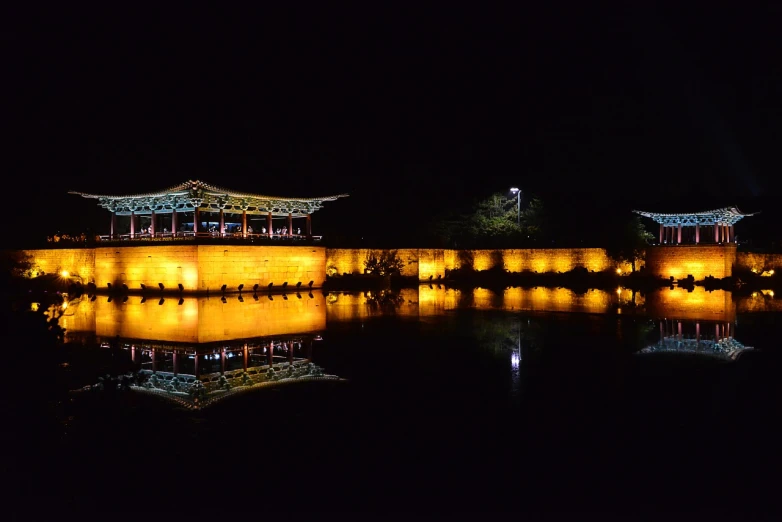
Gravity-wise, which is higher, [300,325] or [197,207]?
[197,207]

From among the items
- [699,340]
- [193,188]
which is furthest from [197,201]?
[699,340]

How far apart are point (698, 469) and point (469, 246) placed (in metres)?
36.8

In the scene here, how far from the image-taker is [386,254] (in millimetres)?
36156

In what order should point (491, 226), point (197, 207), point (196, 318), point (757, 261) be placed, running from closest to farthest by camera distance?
point (196, 318)
point (197, 207)
point (757, 261)
point (491, 226)

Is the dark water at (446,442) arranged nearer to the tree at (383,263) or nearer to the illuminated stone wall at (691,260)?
the tree at (383,263)

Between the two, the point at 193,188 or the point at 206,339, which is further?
the point at 193,188

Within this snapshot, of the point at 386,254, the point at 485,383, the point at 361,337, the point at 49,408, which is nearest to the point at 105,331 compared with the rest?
the point at 361,337

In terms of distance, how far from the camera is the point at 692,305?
2236cm

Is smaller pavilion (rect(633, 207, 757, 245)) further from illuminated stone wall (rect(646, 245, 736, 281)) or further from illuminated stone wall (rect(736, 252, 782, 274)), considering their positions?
illuminated stone wall (rect(736, 252, 782, 274))

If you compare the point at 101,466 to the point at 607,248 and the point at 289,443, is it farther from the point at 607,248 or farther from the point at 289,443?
the point at 607,248

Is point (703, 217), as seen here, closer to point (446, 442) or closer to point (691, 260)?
point (691, 260)

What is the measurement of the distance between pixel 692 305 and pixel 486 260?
18224 millimetres

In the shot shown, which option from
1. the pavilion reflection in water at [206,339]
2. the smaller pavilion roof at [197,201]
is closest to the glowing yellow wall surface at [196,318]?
the pavilion reflection in water at [206,339]

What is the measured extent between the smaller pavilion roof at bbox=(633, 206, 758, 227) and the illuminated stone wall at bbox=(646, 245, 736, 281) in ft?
6.51
